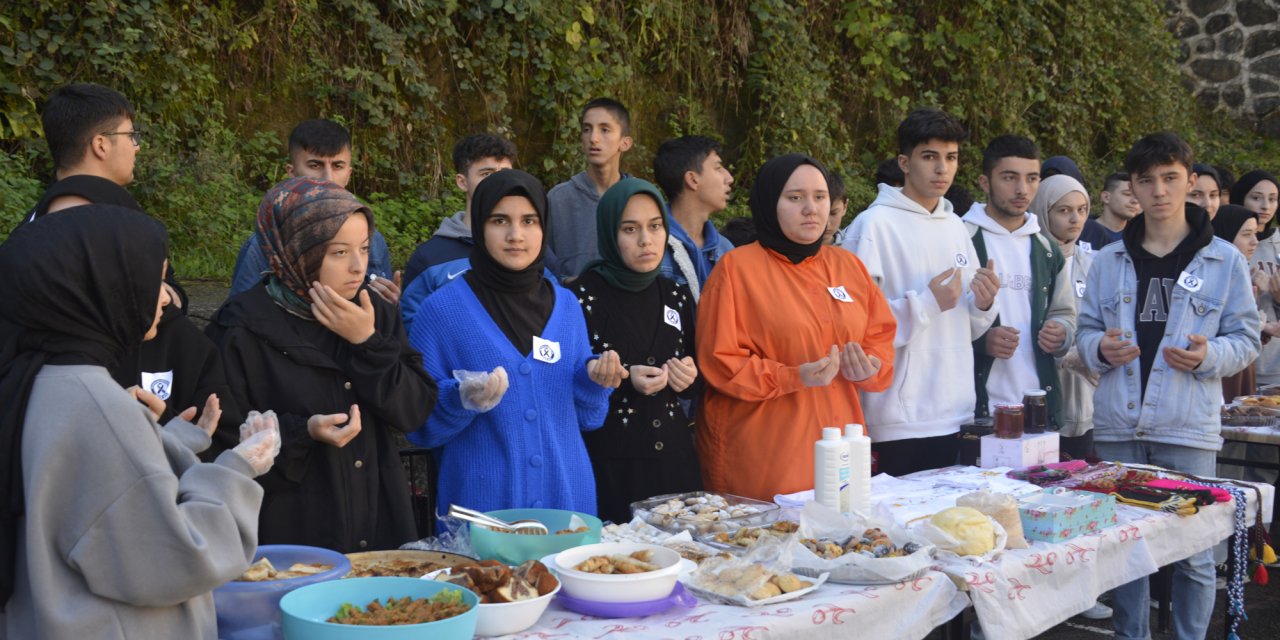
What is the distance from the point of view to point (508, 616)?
6.49 feet

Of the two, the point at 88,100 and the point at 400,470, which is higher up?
the point at 88,100

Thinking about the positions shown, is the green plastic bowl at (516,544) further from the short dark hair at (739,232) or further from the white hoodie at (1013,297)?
the short dark hair at (739,232)

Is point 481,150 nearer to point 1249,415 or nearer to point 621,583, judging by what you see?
point 621,583

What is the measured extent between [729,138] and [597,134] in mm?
3616

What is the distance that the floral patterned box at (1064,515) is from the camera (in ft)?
8.95

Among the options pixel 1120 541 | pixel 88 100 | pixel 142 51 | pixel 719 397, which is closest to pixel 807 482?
pixel 719 397

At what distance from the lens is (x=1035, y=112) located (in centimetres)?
1085

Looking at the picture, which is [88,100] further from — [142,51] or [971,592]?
[971,592]

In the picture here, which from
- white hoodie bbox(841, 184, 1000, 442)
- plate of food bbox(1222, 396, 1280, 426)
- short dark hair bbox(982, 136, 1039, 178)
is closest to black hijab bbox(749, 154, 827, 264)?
white hoodie bbox(841, 184, 1000, 442)

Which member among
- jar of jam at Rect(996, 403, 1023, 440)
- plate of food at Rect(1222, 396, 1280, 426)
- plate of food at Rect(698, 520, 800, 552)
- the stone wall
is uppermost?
the stone wall

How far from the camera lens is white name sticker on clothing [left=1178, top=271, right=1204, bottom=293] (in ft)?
12.7

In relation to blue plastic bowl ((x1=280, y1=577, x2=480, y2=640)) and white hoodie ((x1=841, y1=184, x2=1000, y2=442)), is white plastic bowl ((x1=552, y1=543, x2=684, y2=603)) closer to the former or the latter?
blue plastic bowl ((x1=280, y1=577, x2=480, y2=640))

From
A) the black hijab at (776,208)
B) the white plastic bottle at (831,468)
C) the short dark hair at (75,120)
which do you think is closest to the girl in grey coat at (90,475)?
the white plastic bottle at (831,468)

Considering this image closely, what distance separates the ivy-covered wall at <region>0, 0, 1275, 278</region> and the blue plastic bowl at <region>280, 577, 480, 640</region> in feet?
11.2
